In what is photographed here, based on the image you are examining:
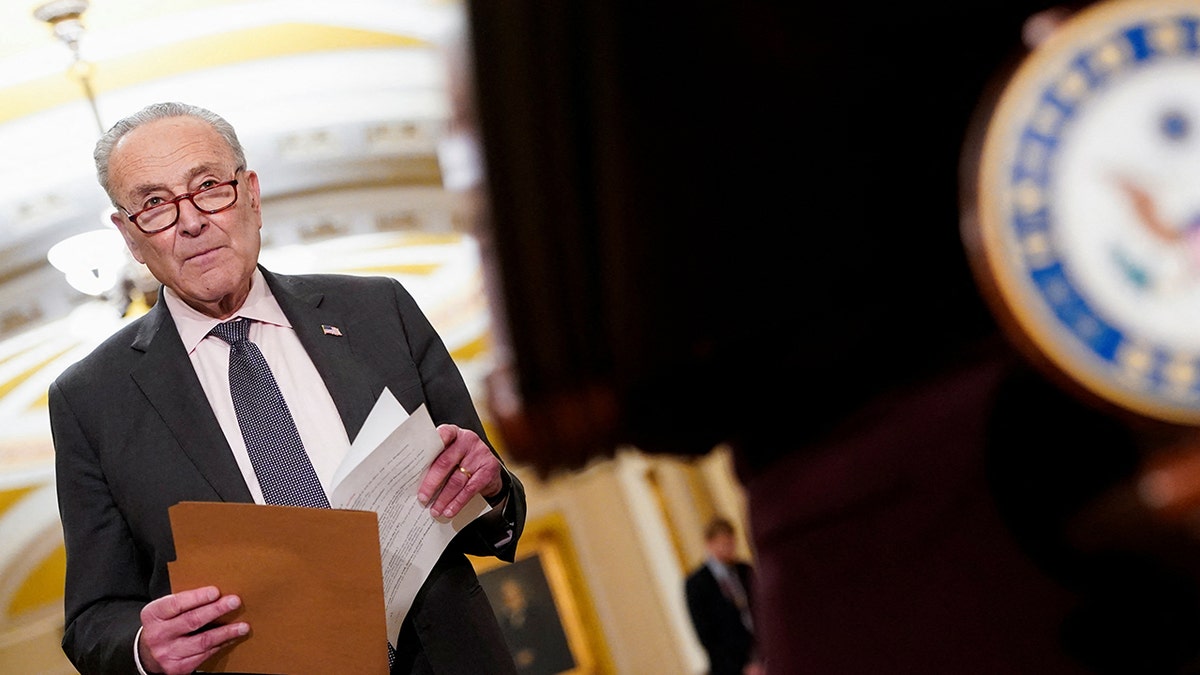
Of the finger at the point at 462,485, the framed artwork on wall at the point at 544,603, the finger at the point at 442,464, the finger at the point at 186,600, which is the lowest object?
the framed artwork on wall at the point at 544,603

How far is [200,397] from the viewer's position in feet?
4.02

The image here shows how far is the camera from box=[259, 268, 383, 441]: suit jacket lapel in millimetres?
1205

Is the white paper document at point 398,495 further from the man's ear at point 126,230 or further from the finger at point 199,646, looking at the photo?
the man's ear at point 126,230

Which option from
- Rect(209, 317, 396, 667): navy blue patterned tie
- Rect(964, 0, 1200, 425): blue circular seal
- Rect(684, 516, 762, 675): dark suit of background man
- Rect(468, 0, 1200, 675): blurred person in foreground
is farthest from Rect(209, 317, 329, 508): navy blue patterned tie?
Rect(964, 0, 1200, 425): blue circular seal

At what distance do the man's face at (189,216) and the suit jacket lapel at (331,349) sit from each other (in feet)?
0.18

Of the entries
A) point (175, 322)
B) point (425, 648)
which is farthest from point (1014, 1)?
point (175, 322)

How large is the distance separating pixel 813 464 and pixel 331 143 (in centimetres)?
631

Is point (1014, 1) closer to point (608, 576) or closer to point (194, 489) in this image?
point (194, 489)

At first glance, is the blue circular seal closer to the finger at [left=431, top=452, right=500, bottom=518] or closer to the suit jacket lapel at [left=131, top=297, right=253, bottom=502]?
the finger at [left=431, top=452, right=500, bottom=518]

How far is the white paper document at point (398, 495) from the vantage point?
3.43ft

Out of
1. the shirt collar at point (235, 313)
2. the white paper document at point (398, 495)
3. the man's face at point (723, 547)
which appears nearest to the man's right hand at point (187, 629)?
the white paper document at point (398, 495)

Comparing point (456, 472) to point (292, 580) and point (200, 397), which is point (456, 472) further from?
point (200, 397)

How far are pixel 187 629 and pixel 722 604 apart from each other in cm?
59

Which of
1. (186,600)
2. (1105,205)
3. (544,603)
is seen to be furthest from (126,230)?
(544,603)
